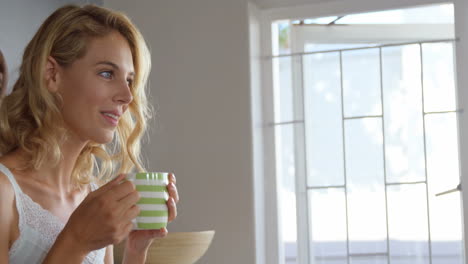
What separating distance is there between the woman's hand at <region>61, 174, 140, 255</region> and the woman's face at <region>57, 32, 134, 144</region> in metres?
0.23

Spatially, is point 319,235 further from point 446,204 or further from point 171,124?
point 171,124

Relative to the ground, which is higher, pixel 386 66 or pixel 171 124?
pixel 386 66

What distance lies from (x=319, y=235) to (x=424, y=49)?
968 millimetres

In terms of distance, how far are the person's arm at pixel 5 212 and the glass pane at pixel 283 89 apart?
2086mm

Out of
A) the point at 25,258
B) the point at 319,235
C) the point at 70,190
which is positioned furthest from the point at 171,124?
the point at 25,258

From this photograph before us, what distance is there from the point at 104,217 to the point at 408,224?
217 centimetres

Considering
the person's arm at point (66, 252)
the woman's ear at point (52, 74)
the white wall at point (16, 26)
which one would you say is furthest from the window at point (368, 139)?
the person's arm at point (66, 252)

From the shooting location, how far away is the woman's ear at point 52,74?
1.48 metres

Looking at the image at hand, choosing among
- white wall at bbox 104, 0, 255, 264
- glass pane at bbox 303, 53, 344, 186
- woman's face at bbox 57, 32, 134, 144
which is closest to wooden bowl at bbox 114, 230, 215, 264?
white wall at bbox 104, 0, 255, 264

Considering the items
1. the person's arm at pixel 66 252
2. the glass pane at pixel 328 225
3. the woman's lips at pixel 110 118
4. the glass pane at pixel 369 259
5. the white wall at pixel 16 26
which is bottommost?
the glass pane at pixel 369 259

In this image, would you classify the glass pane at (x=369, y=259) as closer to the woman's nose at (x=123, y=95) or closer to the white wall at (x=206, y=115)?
the white wall at (x=206, y=115)

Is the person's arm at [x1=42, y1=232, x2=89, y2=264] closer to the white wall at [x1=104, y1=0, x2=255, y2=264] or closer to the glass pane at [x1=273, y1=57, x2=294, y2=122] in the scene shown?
the white wall at [x1=104, y1=0, x2=255, y2=264]

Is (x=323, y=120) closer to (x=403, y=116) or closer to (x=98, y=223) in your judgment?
(x=403, y=116)

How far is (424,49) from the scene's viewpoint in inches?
124
